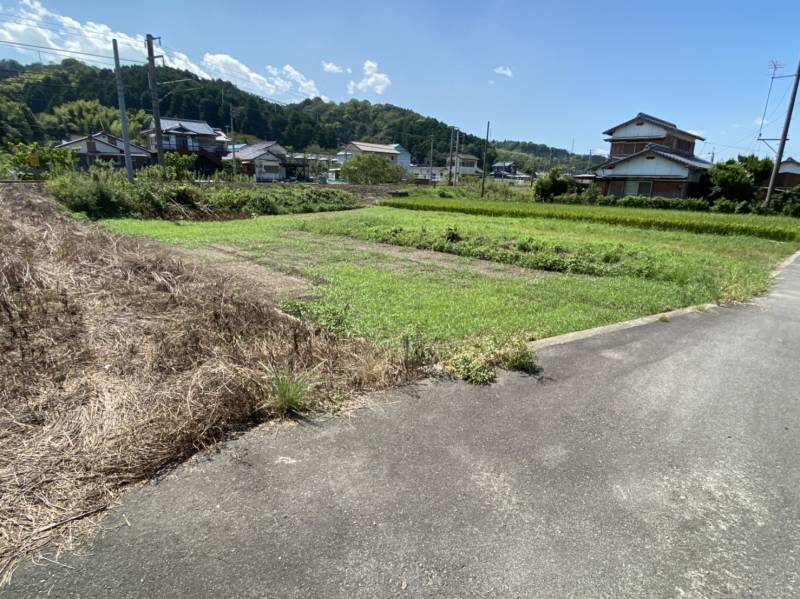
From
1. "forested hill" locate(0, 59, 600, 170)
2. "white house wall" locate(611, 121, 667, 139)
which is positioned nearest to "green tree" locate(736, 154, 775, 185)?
"white house wall" locate(611, 121, 667, 139)

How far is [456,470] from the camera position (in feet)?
9.34

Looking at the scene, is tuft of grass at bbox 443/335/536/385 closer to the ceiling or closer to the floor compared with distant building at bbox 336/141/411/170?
closer to the floor

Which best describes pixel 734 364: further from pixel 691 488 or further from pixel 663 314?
pixel 691 488

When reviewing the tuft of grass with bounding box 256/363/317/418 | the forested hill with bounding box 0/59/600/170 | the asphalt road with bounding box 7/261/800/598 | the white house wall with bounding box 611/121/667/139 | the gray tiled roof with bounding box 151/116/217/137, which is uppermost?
the forested hill with bounding box 0/59/600/170

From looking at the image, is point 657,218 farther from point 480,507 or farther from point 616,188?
point 480,507

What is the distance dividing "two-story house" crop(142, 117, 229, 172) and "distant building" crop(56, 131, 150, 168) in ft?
7.70

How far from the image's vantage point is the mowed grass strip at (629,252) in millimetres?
9422

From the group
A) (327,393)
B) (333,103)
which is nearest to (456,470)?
(327,393)

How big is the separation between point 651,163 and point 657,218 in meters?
16.9

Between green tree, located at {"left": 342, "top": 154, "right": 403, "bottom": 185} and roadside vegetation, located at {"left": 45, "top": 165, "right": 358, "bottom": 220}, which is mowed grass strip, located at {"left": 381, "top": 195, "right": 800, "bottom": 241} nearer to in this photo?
roadside vegetation, located at {"left": 45, "top": 165, "right": 358, "bottom": 220}

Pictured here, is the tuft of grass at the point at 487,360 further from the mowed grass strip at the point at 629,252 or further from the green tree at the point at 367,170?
the green tree at the point at 367,170

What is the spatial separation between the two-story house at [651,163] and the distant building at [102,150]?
46213mm

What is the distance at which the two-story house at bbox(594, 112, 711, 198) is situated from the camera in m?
34.2

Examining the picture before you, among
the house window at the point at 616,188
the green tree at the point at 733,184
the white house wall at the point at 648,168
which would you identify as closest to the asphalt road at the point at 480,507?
the green tree at the point at 733,184
